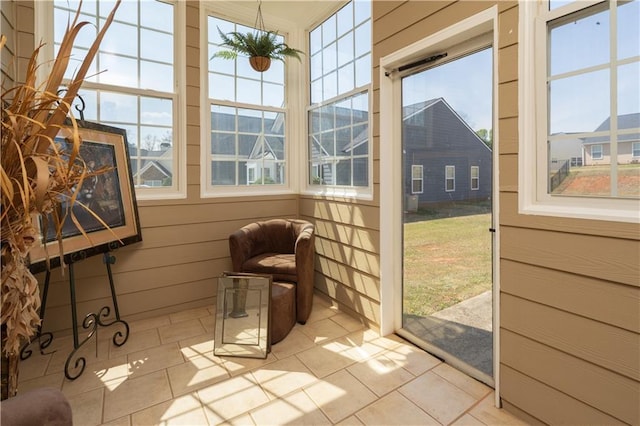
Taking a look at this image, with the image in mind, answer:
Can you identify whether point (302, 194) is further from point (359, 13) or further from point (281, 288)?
point (359, 13)

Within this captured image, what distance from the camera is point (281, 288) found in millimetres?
2533

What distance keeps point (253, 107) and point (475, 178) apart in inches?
95.2

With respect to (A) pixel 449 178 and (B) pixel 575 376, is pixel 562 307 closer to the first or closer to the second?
(B) pixel 575 376

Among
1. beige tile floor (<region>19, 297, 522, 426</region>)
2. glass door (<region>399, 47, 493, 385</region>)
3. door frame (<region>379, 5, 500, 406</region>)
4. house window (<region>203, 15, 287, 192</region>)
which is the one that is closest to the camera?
beige tile floor (<region>19, 297, 522, 426</region>)

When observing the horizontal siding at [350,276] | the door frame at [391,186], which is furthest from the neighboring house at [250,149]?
the door frame at [391,186]

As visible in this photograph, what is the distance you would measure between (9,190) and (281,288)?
191cm

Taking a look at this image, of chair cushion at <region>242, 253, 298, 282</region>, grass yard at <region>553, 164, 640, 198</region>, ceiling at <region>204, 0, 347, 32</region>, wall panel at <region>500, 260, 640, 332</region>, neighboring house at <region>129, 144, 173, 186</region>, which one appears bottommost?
chair cushion at <region>242, 253, 298, 282</region>

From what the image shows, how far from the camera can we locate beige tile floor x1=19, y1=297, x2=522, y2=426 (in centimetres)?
170

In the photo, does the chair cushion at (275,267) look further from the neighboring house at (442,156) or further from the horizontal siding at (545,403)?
the horizontal siding at (545,403)

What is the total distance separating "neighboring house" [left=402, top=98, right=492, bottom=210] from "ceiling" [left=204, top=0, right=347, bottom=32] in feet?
5.21

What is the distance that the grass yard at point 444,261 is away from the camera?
200 centimetres

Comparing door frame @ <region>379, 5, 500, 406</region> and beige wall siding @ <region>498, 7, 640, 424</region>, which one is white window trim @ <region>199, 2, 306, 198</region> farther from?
beige wall siding @ <region>498, 7, 640, 424</region>

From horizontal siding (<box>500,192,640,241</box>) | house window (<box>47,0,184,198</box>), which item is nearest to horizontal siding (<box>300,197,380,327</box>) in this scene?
horizontal siding (<box>500,192,640,241</box>)

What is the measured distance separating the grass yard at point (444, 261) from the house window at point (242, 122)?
1794mm
